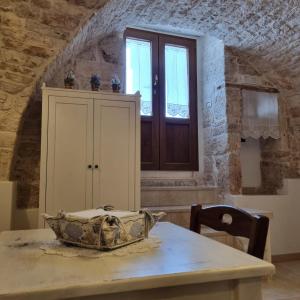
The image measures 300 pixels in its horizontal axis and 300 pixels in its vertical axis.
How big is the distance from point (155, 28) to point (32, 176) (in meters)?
2.43

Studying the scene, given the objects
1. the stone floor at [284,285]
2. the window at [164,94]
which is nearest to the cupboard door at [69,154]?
the window at [164,94]

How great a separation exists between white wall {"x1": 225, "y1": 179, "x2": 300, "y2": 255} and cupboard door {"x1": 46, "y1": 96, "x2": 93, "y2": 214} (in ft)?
5.78

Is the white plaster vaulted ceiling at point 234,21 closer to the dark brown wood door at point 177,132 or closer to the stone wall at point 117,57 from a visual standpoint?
the stone wall at point 117,57

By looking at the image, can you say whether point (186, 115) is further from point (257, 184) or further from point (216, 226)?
point (216, 226)

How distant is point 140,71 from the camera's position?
12.6 ft

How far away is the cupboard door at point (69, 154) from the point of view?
2469 mm

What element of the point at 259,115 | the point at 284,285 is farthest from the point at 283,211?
the point at 259,115

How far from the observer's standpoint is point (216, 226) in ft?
4.08

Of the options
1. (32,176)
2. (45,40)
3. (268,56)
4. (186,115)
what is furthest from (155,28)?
(32,176)

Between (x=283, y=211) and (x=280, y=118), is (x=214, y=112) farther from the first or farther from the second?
(x=283, y=211)

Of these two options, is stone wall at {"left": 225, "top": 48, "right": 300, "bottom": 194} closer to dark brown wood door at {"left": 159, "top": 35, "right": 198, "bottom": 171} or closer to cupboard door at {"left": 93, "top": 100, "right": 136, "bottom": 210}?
dark brown wood door at {"left": 159, "top": 35, "right": 198, "bottom": 171}

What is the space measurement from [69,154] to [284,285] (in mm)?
2241

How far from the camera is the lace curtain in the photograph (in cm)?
360

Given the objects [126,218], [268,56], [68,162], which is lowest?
[126,218]
